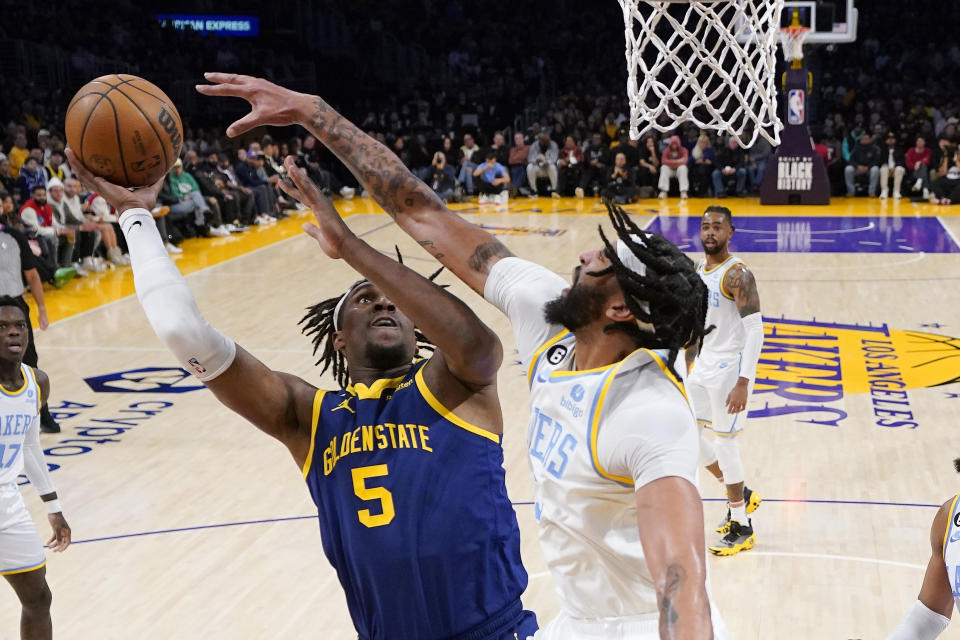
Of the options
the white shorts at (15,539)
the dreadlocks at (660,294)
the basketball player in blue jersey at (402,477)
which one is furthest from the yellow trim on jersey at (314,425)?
the white shorts at (15,539)

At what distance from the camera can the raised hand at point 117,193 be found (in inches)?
121

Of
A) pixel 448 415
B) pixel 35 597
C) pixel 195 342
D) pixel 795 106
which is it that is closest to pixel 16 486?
pixel 35 597

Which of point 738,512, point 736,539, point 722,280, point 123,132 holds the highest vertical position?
point 123,132

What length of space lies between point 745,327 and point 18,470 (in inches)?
150

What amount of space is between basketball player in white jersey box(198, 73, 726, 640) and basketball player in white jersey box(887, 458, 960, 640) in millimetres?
1059

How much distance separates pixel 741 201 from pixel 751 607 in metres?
17.1

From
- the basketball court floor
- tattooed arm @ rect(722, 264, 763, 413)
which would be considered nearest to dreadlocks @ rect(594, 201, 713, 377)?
the basketball court floor

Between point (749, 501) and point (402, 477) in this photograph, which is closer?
point (402, 477)

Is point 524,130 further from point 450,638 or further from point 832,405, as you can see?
point 450,638

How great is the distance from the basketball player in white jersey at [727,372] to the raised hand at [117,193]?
3.73 metres

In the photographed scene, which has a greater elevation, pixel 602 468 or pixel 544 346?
pixel 544 346

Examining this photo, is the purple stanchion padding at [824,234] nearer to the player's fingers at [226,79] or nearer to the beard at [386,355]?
the beard at [386,355]

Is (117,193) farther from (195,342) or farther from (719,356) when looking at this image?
(719,356)

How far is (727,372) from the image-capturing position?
6629 mm
